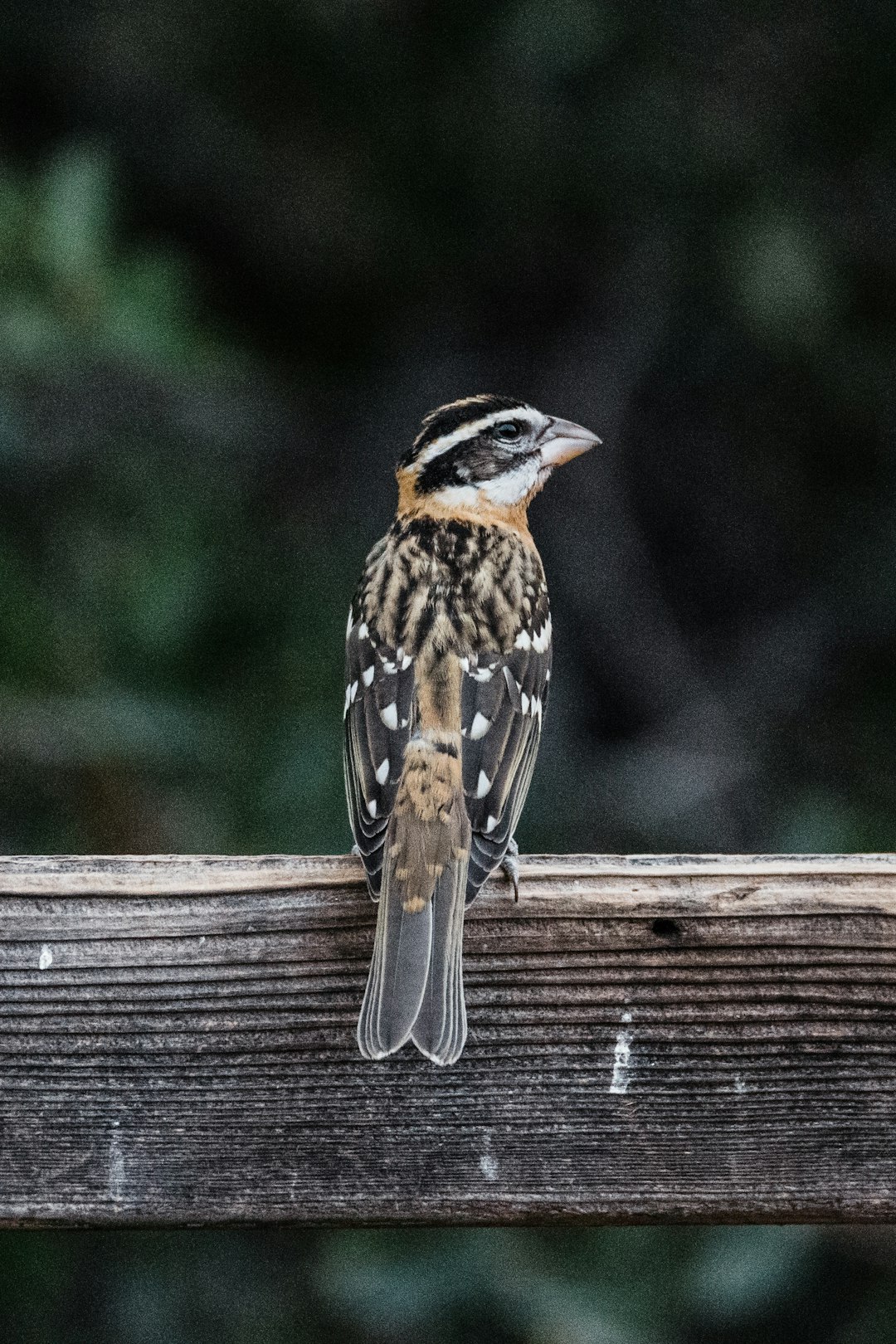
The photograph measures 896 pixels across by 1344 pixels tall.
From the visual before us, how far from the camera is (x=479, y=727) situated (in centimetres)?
300

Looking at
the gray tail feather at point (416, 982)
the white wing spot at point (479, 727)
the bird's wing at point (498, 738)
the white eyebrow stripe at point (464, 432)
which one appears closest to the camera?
the gray tail feather at point (416, 982)

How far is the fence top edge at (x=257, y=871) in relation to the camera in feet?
7.74

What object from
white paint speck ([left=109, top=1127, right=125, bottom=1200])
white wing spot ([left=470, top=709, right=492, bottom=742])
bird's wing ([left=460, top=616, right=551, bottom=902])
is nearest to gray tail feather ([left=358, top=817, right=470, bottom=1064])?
bird's wing ([left=460, top=616, right=551, bottom=902])

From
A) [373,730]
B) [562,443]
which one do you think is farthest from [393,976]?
[562,443]

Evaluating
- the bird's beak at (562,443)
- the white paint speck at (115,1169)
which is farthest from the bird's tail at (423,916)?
the bird's beak at (562,443)

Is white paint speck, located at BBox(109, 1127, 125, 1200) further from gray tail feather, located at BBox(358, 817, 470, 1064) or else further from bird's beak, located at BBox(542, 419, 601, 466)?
bird's beak, located at BBox(542, 419, 601, 466)

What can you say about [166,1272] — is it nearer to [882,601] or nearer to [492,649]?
[492,649]

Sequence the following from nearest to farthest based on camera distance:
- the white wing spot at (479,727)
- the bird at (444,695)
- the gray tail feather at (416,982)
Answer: the gray tail feather at (416,982) → the bird at (444,695) → the white wing spot at (479,727)

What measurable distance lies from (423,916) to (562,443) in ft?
5.82

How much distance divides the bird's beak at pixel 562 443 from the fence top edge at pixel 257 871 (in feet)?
5.63

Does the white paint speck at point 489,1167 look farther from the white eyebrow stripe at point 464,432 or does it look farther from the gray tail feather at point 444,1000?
the white eyebrow stripe at point 464,432

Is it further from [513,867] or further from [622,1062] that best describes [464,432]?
[622,1062]

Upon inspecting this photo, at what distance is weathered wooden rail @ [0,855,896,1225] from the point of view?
2270 mm

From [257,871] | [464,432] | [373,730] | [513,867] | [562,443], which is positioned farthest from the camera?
[562,443]
